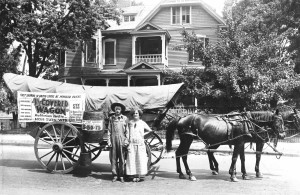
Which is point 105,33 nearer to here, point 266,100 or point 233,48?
point 233,48

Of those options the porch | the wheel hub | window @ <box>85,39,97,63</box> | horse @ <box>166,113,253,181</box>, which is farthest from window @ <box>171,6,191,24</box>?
the wheel hub

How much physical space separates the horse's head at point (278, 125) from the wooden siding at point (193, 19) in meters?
21.8

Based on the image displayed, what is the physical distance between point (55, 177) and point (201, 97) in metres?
11.7

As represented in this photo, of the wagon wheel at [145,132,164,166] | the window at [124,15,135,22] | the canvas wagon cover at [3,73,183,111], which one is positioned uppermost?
the window at [124,15,135,22]

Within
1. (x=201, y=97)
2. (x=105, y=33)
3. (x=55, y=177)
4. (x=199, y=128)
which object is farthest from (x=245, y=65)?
(x=105, y=33)

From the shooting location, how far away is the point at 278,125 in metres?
8.39

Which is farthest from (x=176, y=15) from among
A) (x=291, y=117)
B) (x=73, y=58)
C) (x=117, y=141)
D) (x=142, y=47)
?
(x=117, y=141)

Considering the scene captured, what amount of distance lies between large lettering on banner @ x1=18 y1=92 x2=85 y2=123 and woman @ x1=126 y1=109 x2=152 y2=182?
5.53 ft

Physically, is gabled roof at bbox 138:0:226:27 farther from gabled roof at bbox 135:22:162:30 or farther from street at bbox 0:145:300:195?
street at bbox 0:145:300:195

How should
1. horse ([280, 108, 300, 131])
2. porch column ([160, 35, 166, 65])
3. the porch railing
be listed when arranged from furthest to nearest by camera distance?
the porch railing
porch column ([160, 35, 166, 65])
horse ([280, 108, 300, 131])

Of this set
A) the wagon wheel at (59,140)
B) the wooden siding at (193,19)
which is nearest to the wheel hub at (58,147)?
the wagon wheel at (59,140)

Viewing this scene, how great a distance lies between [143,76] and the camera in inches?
1137

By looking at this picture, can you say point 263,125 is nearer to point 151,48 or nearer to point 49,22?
point 49,22

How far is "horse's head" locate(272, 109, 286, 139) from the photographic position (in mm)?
8328
